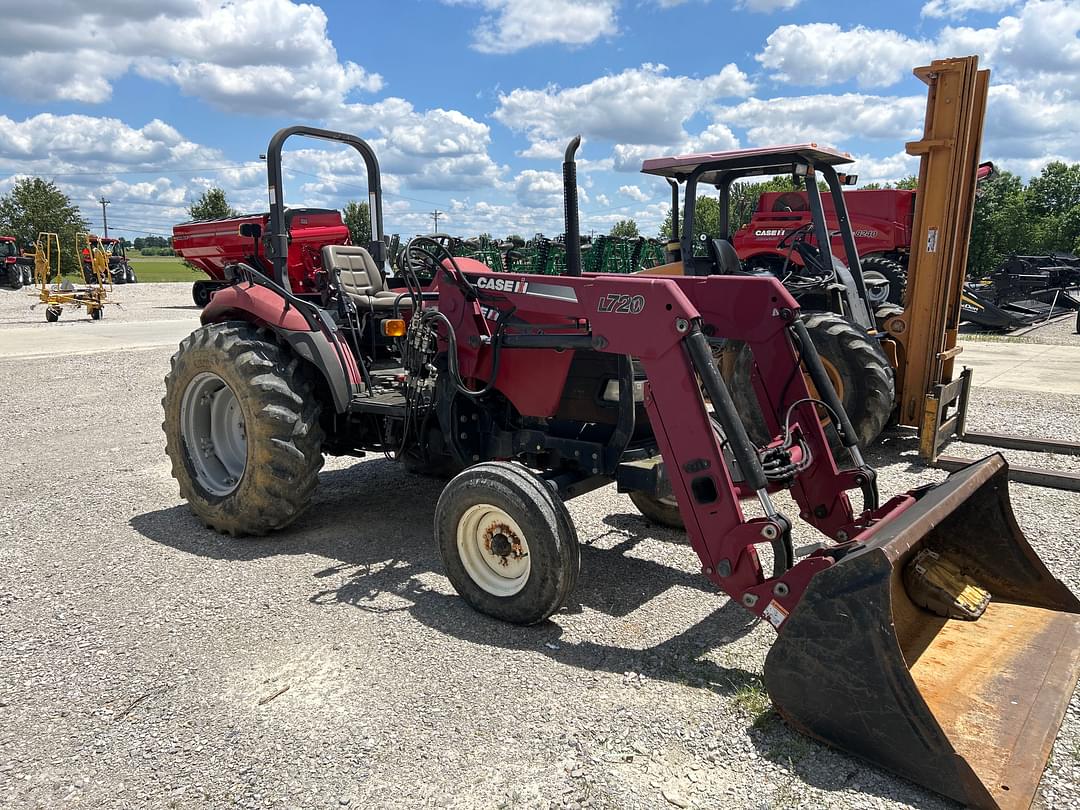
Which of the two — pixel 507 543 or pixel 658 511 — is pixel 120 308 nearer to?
pixel 658 511

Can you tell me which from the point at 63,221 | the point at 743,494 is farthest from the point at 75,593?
the point at 63,221

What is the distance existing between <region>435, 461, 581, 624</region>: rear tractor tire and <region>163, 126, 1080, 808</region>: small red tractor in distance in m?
0.01

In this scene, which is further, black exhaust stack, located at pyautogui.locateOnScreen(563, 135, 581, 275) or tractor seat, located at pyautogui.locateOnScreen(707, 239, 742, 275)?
tractor seat, located at pyautogui.locateOnScreen(707, 239, 742, 275)

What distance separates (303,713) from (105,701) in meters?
0.79

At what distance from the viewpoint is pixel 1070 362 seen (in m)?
11.6

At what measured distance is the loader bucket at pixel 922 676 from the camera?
240cm

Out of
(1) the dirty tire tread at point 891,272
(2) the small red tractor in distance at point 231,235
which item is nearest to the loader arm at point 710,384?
(1) the dirty tire tread at point 891,272

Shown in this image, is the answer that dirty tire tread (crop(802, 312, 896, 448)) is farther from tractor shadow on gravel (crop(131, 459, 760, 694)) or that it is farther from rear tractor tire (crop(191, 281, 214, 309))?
rear tractor tire (crop(191, 281, 214, 309))

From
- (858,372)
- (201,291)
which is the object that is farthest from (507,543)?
(201,291)

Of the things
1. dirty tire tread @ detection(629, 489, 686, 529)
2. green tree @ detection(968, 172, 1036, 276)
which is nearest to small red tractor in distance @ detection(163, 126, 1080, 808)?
dirty tire tread @ detection(629, 489, 686, 529)

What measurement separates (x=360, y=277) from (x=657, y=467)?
2.81m

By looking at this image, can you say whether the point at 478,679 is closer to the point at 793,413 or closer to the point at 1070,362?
the point at 793,413

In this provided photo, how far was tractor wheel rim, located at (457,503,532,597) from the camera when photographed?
3.57 metres

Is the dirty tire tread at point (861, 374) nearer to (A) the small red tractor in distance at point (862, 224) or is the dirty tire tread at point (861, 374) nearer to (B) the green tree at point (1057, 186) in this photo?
(A) the small red tractor in distance at point (862, 224)
